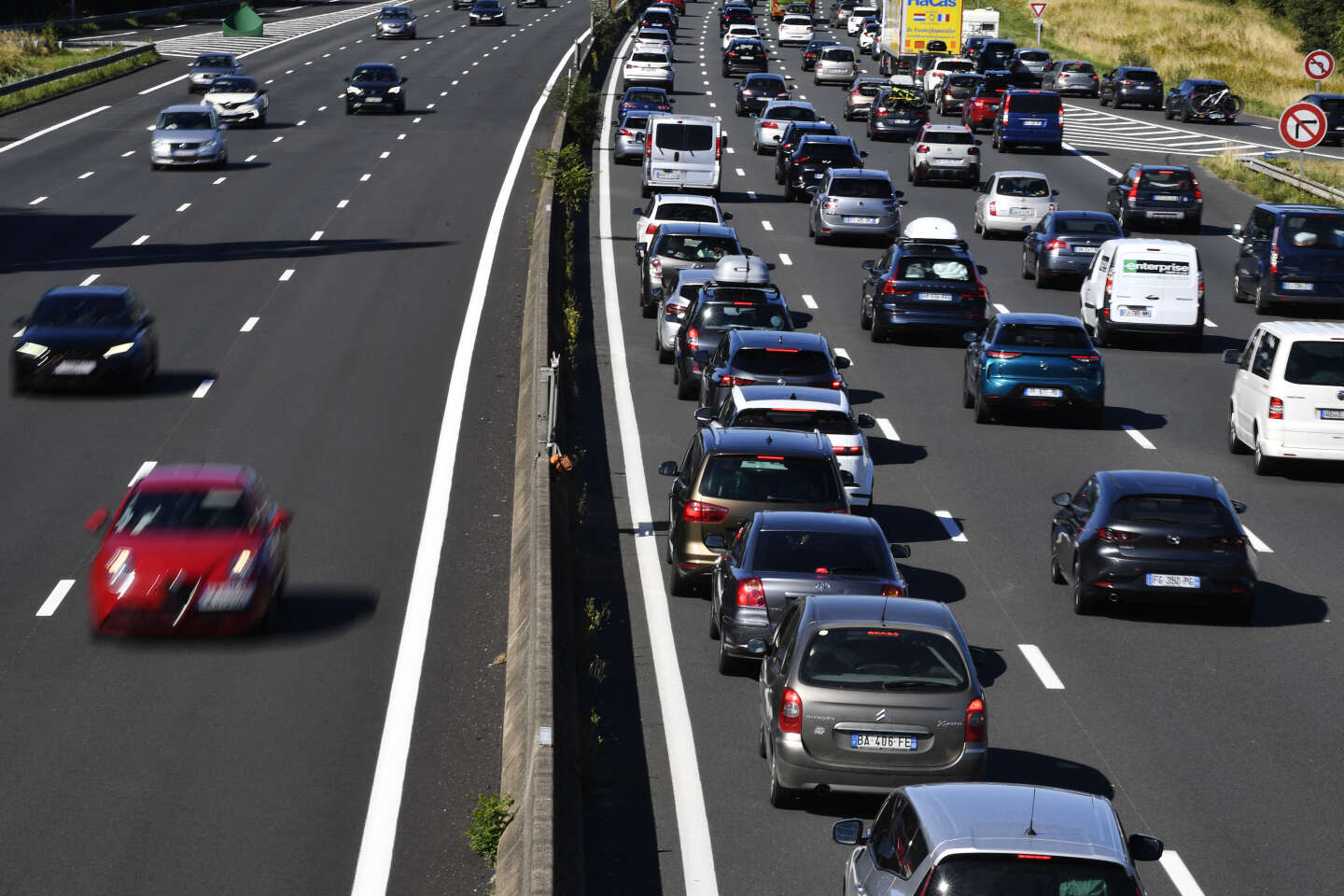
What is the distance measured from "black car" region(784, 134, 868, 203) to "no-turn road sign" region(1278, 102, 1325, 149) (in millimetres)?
12701

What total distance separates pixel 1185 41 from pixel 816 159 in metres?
54.1

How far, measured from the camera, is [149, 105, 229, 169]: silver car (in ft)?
171

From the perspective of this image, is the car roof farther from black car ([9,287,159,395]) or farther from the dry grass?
the dry grass

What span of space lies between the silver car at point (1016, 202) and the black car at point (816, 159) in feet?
15.1

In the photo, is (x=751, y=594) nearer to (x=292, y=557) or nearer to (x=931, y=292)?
(x=292, y=557)

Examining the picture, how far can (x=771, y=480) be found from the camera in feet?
61.0

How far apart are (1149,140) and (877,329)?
33110 mm

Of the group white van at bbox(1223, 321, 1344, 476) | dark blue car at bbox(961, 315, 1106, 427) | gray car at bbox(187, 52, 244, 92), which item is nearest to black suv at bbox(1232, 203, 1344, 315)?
dark blue car at bbox(961, 315, 1106, 427)

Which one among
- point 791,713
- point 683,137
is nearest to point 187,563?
point 791,713

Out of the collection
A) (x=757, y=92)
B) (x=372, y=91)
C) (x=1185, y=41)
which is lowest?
(x=1185, y=41)

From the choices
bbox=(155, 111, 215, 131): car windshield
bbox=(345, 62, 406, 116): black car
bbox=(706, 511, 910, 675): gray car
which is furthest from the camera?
bbox=(345, 62, 406, 116): black car

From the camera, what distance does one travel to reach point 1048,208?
1747 inches

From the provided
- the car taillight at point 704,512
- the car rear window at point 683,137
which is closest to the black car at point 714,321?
the car taillight at point 704,512

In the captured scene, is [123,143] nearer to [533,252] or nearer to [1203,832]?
[533,252]
